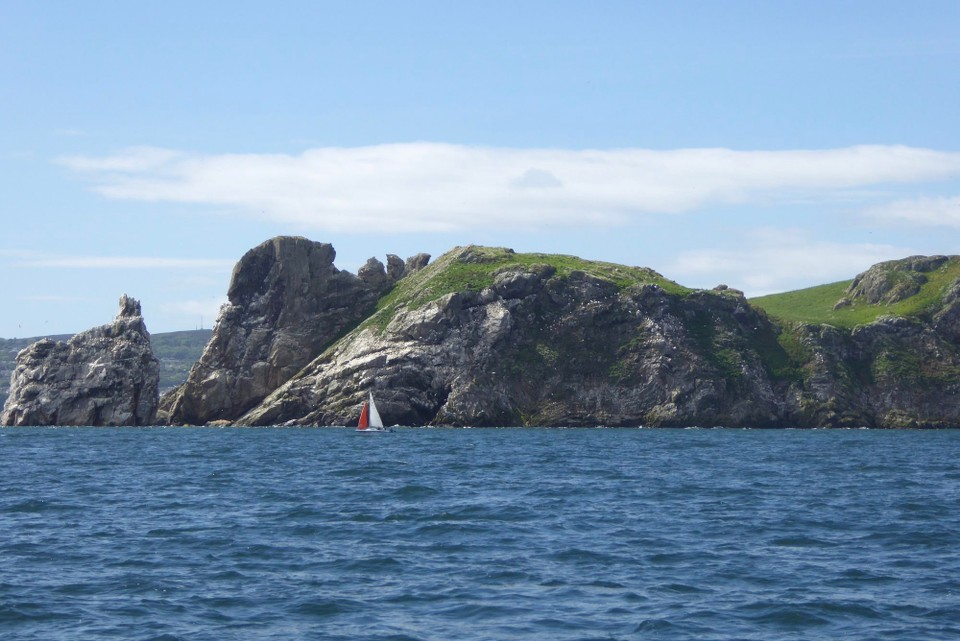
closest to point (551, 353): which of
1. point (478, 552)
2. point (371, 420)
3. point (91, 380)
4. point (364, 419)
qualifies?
point (371, 420)

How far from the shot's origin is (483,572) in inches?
1383

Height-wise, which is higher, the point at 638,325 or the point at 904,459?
the point at 638,325

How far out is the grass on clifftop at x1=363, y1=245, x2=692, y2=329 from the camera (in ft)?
547

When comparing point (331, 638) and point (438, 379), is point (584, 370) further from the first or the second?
point (331, 638)

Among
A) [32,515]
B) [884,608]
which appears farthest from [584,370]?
[884,608]

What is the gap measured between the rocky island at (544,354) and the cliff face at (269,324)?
223mm

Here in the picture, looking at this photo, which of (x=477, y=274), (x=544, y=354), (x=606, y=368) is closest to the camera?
(x=606, y=368)

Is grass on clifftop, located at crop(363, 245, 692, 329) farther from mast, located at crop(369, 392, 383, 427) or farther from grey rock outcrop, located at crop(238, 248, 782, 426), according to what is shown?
mast, located at crop(369, 392, 383, 427)

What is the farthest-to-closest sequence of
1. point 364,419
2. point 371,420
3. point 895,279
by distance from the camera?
1. point 895,279
2. point 364,419
3. point 371,420

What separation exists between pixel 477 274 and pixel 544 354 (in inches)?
735

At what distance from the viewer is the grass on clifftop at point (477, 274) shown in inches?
6570

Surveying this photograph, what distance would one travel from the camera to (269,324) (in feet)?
564

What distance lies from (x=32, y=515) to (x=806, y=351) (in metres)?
134

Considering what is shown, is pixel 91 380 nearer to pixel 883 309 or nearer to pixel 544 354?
pixel 544 354
